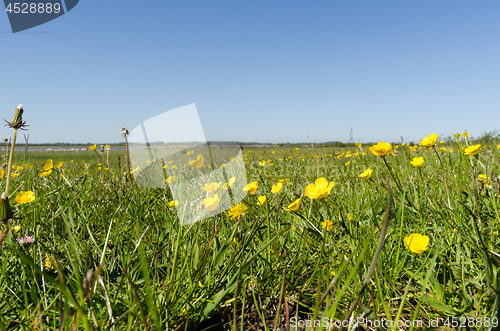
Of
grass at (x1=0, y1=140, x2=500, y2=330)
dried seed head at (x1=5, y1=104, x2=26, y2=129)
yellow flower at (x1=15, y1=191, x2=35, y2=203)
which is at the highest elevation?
dried seed head at (x1=5, y1=104, x2=26, y2=129)

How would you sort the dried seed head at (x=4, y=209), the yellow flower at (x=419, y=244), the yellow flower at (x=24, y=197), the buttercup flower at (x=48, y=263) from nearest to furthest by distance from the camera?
the dried seed head at (x=4, y=209) < the yellow flower at (x=419, y=244) < the buttercup flower at (x=48, y=263) < the yellow flower at (x=24, y=197)

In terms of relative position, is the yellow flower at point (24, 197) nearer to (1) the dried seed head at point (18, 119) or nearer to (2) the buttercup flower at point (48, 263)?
(2) the buttercup flower at point (48, 263)

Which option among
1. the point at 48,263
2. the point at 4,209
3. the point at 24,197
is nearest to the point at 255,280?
the point at 4,209

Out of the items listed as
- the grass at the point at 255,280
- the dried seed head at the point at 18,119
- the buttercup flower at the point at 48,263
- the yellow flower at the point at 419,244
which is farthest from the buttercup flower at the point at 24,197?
the yellow flower at the point at 419,244

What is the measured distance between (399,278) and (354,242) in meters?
0.22

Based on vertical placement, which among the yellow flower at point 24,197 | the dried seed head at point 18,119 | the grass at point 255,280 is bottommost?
the grass at point 255,280

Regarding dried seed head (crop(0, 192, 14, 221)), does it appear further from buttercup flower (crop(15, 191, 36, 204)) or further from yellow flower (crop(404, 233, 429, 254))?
yellow flower (crop(404, 233, 429, 254))

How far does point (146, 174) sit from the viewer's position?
2756 mm

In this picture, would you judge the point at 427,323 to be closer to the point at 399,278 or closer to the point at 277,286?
the point at 399,278

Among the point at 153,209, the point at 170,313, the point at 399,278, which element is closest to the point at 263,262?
the point at 170,313

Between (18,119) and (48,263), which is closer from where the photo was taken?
(18,119)

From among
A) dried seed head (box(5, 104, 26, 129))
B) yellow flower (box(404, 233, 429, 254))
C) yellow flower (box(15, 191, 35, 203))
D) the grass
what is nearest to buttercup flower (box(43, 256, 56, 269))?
the grass

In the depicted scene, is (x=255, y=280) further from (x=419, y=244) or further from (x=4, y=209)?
(x=4, y=209)

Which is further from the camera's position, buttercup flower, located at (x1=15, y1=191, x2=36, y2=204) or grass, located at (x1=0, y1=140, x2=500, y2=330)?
buttercup flower, located at (x1=15, y1=191, x2=36, y2=204)
